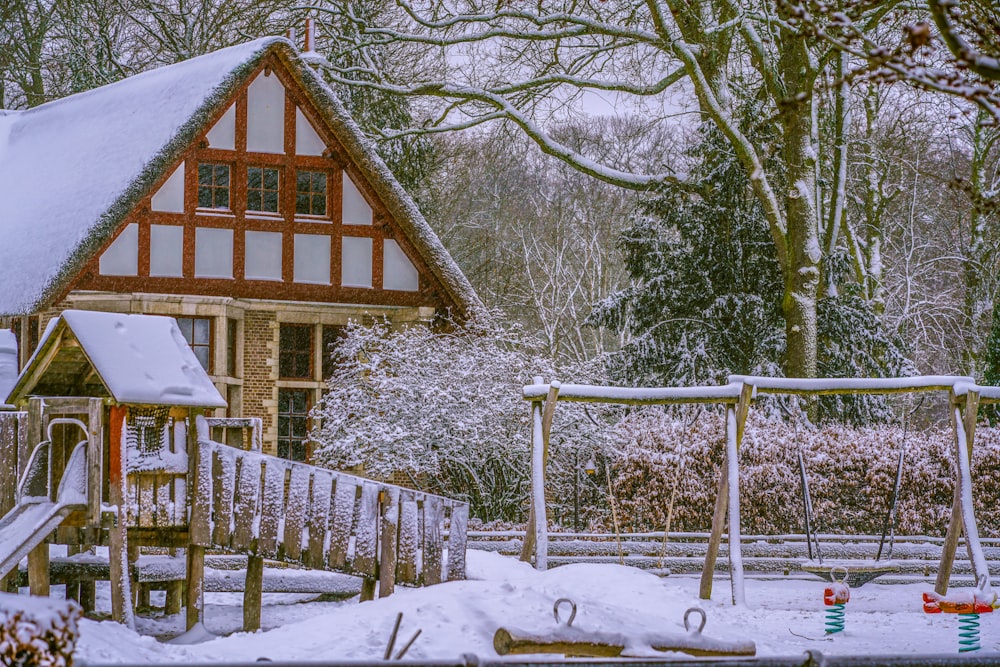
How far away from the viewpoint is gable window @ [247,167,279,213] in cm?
1852

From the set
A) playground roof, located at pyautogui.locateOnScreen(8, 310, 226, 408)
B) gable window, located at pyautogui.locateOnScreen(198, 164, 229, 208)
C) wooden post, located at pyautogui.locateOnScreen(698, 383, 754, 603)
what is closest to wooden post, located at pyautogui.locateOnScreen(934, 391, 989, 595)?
wooden post, located at pyautogui.locateOnScreen(698, 383, 754, 603)

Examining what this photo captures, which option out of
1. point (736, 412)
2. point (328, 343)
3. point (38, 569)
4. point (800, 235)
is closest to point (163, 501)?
point (38, 569)

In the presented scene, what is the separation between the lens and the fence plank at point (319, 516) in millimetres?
11094

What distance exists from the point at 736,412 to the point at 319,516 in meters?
4.26

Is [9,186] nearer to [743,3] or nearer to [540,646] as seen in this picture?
[743,3]

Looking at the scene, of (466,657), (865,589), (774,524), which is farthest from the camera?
(774,524)

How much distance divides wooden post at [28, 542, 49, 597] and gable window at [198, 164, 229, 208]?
8.07 metres

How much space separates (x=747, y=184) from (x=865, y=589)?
27.7 feet

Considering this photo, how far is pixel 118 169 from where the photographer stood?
17.8 m

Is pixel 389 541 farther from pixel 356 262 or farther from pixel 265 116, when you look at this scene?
pixel 265 116

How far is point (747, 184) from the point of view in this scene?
21.2 metres

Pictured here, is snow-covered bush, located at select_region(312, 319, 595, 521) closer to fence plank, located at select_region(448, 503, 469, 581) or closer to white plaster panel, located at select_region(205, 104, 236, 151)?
white plaster panel, located at select_region(205, 104, 236, 151)

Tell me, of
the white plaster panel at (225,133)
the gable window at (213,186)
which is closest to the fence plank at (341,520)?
the gable window at (213,186)

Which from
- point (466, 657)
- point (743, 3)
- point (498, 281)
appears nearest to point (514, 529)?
point (743, 3)
